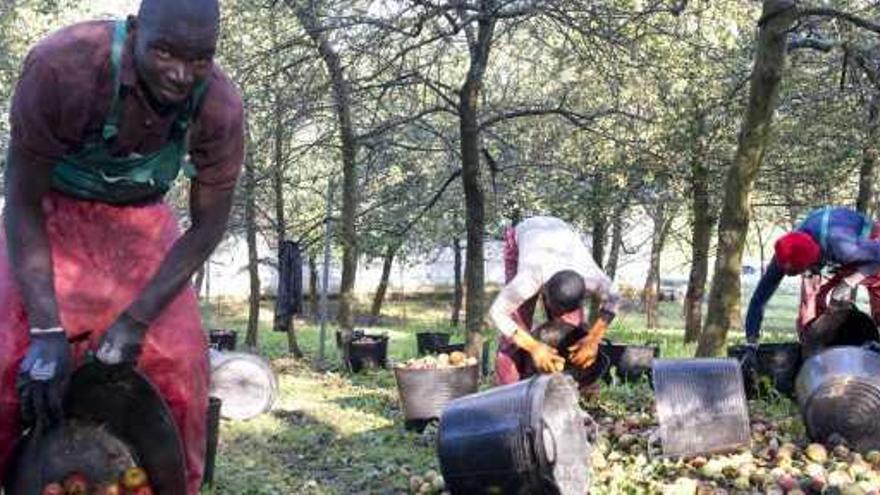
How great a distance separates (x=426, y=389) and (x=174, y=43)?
171 inches

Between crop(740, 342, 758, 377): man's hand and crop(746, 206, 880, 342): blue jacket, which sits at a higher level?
crop(746, 206, 880, 342): blue jacket

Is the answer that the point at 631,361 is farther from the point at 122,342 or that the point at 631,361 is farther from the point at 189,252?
the point at 122,342

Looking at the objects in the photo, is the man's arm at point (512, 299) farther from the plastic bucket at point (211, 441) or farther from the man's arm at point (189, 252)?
the man's arm at point (189, 252)

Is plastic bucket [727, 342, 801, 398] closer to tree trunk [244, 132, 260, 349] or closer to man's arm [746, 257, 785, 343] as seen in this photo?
man's arm [746, 257, 785, 343]

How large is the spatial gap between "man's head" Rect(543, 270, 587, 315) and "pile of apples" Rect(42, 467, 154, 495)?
3.28m

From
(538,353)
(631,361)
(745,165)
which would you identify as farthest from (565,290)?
(631,361)

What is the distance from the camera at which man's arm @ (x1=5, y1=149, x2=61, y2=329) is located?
2514mm

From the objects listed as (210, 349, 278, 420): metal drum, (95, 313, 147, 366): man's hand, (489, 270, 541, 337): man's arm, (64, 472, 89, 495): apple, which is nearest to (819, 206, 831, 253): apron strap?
(489, 270, 541, 337): man's arm

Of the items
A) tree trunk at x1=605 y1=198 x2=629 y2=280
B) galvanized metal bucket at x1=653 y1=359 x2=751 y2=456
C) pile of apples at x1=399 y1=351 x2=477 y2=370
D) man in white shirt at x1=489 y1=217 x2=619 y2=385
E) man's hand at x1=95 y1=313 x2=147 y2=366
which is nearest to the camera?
man's hand at x1=95 y1=313 x2=147 y2=366

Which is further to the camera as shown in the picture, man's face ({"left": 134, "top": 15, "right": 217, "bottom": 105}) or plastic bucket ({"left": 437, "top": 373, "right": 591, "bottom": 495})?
plastic bucket ({"left": 437, "top": 373, "right": 591, "bottom": 495})

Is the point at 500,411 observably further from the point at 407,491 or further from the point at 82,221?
the point at 82,221

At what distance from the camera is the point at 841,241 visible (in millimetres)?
5746

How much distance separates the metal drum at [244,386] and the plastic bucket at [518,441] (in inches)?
121

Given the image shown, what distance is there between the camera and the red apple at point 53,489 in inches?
99.7
